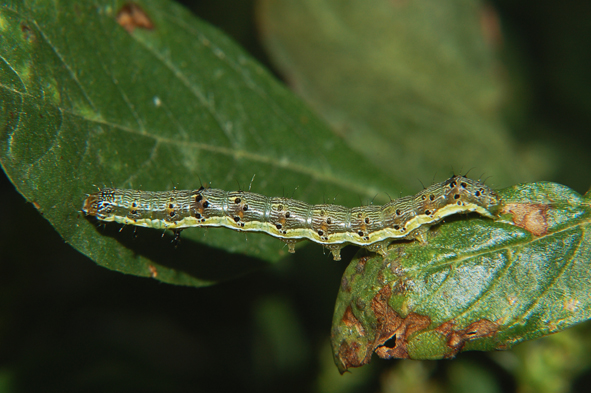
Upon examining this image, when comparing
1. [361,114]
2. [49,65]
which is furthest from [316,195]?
[49,65]

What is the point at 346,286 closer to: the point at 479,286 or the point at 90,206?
the point at 479,286

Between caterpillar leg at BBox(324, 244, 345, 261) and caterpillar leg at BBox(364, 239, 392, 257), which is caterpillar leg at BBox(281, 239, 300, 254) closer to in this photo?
caterpillar leg at BBox(324, 244, 345, 261)

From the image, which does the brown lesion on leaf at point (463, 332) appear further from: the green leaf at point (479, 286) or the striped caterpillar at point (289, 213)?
the striped caterpillar at point (289, 213)

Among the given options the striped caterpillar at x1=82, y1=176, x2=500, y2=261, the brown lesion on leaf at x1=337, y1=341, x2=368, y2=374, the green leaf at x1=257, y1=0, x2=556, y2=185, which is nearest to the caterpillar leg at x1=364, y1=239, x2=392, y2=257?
the striped caterpillar at x1=82, y1=176, x2=500, y2=261

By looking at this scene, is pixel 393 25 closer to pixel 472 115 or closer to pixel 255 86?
pixel 472 115

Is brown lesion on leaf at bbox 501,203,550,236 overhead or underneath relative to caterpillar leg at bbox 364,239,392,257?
overhead

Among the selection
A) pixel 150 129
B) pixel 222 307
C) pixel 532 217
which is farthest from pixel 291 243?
pixel 222 307

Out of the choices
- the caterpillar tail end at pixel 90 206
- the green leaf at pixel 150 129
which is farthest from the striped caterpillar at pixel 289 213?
the green leaf at pixel 150 129
